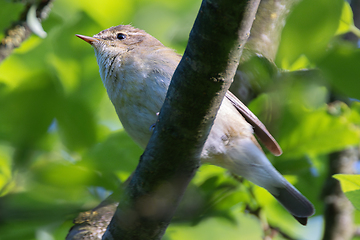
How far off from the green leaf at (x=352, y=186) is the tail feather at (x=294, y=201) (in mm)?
1519

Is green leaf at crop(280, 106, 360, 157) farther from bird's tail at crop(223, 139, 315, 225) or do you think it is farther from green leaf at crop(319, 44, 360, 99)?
green leaf at crop(319, 44, 360, 99)

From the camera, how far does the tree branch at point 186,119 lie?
1301mm

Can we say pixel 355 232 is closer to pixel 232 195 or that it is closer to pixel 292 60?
pixel 232 195

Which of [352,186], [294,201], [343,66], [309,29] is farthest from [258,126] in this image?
[309,29]

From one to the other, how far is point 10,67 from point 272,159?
80.1 inches

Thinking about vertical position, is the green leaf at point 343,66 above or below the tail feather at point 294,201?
above

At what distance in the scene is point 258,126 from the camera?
280 centimetres

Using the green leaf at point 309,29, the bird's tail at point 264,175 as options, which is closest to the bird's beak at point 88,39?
the bird's tail at point 264,175

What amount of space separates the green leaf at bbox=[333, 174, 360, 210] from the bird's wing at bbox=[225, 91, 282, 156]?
957 mm

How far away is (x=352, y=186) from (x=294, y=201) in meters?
1.59

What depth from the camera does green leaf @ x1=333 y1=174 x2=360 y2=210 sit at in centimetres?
152

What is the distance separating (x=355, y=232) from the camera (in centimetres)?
350

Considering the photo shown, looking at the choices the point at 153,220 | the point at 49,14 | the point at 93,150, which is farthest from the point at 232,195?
the point at 49,14

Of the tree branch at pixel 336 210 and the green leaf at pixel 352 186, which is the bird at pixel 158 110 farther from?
the green leaf at pixel 352 186
